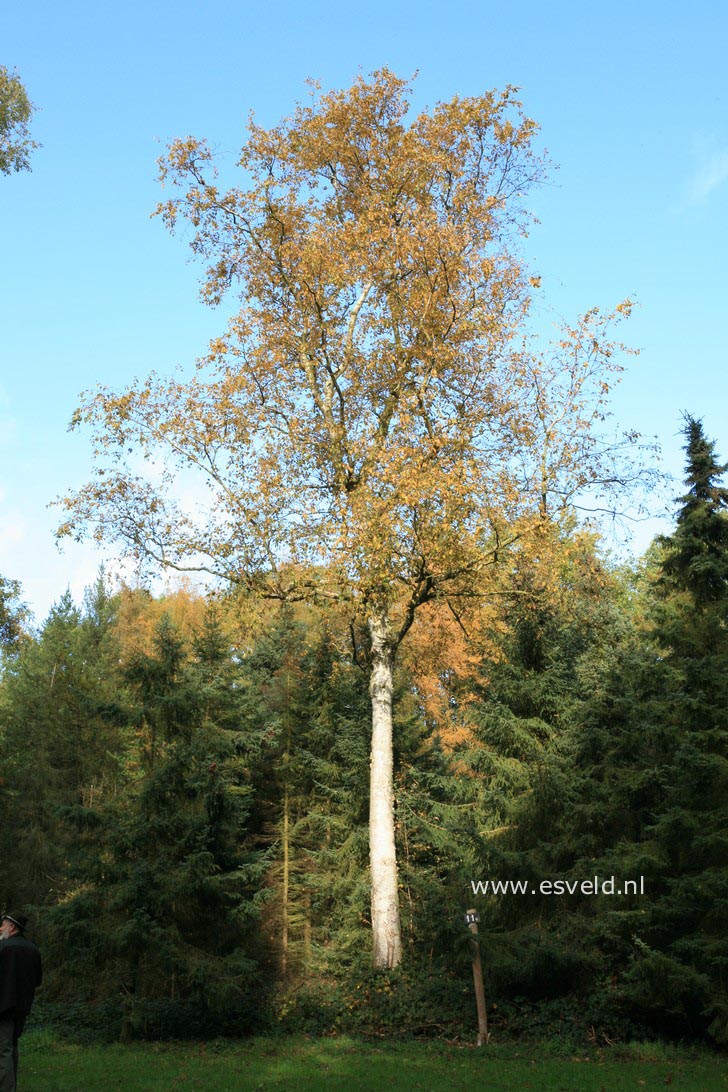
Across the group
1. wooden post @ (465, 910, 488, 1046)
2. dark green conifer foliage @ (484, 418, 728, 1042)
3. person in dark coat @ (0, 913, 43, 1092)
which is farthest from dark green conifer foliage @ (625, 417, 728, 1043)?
person in dark coat @ (0, 913, 43, 1092)

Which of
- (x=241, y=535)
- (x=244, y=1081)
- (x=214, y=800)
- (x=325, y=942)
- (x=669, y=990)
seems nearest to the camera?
(x=244, y=1081)

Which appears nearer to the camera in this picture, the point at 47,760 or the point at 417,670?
the point at 417,670

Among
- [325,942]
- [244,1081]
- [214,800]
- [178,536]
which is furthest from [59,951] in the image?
[325,942]

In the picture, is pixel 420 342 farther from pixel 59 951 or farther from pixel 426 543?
pixel 59 951

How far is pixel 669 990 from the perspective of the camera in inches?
455

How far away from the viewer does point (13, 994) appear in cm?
759

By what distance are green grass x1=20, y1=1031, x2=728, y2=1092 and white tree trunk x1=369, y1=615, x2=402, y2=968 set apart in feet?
7.40

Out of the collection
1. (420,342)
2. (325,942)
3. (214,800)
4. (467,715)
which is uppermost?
(420,342)

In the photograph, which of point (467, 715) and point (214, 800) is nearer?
point (214, 800)

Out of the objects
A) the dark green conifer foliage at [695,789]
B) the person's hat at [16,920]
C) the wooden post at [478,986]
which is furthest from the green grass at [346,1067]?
the person's hat at [16,920]

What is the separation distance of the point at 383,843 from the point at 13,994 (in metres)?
7.85

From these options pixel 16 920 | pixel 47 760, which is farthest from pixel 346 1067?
pixel 47 760

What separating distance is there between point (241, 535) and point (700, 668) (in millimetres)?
7680

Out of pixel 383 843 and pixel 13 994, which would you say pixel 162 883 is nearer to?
pixel 383 843
